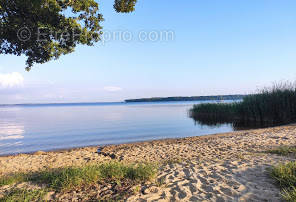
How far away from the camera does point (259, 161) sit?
20.6 feet

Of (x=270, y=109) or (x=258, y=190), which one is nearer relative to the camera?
(x=258, y=190)

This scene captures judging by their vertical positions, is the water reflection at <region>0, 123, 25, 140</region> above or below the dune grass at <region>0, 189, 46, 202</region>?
below

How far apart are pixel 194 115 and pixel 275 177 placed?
86.6ft

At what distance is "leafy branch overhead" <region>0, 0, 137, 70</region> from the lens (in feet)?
21.3

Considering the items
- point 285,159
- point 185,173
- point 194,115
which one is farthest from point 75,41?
point 194,115

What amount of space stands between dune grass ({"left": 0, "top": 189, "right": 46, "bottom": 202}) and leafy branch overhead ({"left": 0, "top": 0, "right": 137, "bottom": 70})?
4981mm

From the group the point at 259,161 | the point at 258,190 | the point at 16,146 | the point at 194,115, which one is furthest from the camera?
the point at 194,115

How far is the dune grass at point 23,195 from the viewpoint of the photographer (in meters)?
3.80

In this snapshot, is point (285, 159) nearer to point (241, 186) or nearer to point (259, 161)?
point (259, 161)

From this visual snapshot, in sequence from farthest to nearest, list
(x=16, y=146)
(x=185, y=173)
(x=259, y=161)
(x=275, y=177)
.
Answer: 1. (x=16, y=146)
2. (x=259, y=161)
3. (x=185, y=173)
4. (x=275, y=177)

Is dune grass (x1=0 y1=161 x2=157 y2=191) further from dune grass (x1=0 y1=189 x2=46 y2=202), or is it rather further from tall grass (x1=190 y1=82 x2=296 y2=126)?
tall grass (x1=190 y1=82 x2=296 y2=126)

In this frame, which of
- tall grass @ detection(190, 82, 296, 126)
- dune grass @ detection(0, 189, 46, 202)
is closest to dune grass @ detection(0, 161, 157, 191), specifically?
dune grass @ detection(0, 189, 46, 202)

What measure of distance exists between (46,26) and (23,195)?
5272mm

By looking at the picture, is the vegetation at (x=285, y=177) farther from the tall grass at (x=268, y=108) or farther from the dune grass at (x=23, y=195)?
the tall grass at (x=268, y=108)
